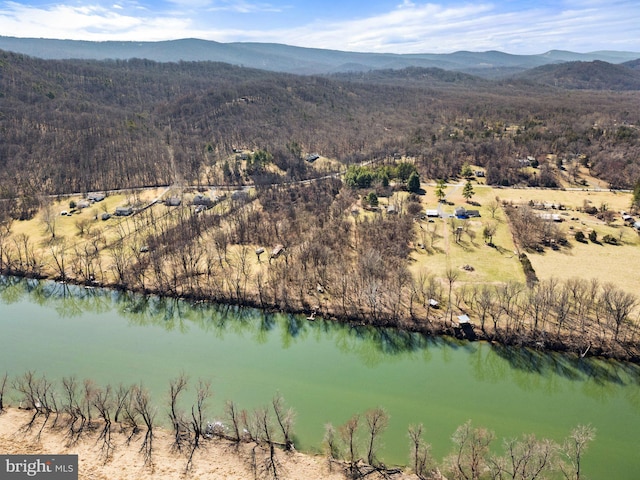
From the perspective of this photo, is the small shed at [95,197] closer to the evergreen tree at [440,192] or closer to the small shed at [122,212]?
the small shed at [122,212]

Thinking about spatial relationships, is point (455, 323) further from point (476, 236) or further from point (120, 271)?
point (120, 271)

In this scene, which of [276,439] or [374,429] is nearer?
[374,429]

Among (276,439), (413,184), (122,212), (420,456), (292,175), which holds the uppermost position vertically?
(292,175)

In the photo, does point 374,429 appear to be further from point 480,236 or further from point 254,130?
point 254,130

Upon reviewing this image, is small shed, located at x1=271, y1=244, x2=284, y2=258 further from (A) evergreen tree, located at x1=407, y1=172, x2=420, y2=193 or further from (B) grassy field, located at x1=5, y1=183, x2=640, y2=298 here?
(A) evergreen tree, located at x1=407, y1=172, x2=420, y2=193

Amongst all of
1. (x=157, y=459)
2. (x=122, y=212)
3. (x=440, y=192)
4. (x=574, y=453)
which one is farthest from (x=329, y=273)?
(x=122, y=212)
